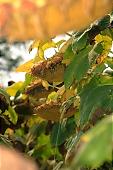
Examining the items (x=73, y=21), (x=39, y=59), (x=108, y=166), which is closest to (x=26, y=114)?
(x=39, y=59)

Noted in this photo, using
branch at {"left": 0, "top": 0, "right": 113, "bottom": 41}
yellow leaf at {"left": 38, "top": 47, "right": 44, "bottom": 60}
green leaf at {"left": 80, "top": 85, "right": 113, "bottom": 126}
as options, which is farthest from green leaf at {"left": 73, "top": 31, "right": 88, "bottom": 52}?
branch at {"left": 0, "top": 0, "right": 113, "bottom": 41}

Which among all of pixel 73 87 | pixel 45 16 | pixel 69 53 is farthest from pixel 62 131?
pixel 45 16

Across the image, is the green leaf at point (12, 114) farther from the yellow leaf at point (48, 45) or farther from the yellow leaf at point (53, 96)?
the yellow leaf at point (48, 45)

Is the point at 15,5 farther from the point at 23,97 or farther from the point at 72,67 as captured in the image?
the point at 23,97

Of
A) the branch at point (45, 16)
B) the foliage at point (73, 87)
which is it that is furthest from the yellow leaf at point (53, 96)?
the branch at point (45, 16)

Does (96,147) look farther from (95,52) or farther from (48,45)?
(48,45)

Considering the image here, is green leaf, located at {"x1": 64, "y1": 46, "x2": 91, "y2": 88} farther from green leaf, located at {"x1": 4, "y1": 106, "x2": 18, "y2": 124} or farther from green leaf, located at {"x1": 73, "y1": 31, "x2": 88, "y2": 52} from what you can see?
green leaf, located at {"x1": 4, "y1": 106, "x2": 18, "y2": 124}

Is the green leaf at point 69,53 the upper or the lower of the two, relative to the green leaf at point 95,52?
upper
